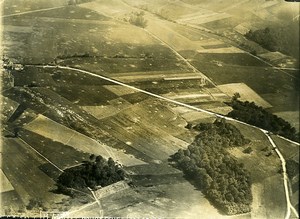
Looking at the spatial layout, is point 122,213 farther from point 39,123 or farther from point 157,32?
point 157,32

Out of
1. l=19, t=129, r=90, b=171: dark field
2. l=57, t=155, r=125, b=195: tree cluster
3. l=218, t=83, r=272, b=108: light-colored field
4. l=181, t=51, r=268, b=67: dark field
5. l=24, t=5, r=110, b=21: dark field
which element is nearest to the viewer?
l=57, t=155, r=125, b=195: tree cluster

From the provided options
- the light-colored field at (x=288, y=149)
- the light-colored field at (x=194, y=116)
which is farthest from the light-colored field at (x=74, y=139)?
the light-colored field at (x=288, y=149)

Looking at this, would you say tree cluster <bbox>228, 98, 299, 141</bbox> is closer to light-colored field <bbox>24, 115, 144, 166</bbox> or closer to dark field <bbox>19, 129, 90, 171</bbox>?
light-colored field <bbox>24, 115, 144, 166</bbox>

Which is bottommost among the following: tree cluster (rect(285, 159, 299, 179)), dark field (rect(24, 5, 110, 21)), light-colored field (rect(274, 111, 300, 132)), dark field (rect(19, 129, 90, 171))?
dark field (rect(19, 129, 90, 171))

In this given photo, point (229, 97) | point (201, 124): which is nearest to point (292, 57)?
point (229, 97)

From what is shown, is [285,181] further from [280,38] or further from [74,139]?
[74,139]

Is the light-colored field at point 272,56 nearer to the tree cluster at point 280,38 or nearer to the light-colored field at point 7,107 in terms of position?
the tree cluster at point 280,38

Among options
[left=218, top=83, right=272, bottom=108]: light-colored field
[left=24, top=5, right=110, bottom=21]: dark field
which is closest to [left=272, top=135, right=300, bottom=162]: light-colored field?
[left=218, top=83, right=272, bottom=108]: light-colored field
